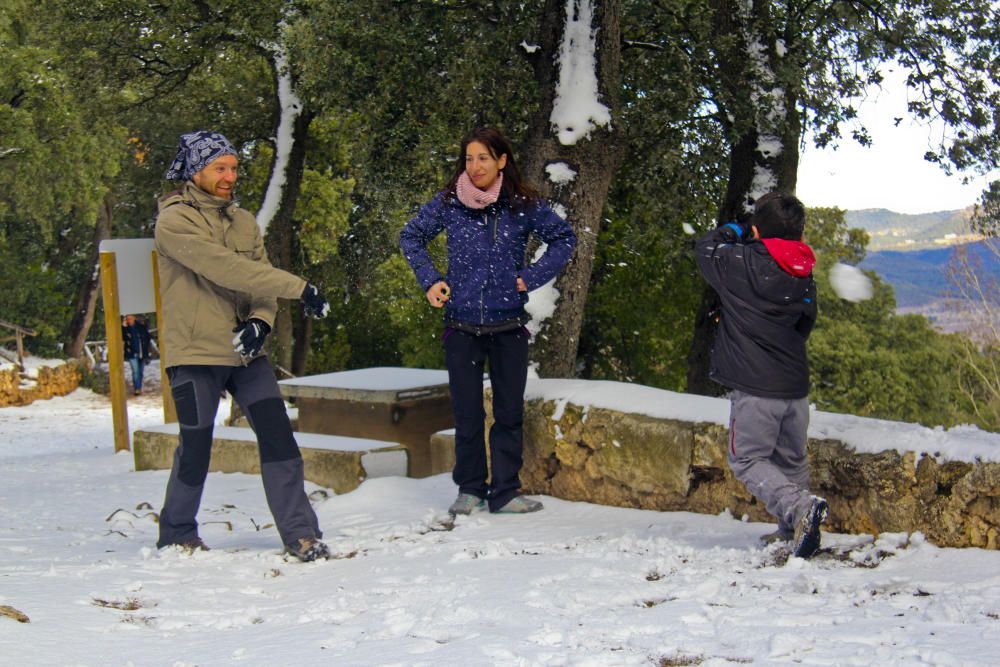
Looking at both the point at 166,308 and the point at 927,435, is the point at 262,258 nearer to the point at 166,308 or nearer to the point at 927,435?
the point at 166,308

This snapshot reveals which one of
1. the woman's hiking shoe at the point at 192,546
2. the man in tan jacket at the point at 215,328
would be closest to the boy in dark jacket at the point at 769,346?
the man in tan jacket at the point at 215,328

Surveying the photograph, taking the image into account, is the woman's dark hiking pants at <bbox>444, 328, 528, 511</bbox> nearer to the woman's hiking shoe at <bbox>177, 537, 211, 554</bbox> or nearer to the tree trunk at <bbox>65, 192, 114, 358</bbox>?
the woman's hiking shoe at <bbox>177, 537, 211, 554</bbox>

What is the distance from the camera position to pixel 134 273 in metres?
9.45

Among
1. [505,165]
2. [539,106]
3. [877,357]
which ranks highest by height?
[539,106]

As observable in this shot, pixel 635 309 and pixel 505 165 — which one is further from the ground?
pixel 505 165

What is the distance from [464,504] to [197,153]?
2146 mm

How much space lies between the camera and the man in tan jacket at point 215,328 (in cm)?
461

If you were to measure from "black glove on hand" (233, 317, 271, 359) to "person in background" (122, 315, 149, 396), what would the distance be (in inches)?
766

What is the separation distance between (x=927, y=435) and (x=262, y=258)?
2985mm

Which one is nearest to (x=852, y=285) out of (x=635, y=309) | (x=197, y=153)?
(x=197, y=153)

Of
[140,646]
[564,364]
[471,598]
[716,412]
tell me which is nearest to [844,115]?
[564,364]

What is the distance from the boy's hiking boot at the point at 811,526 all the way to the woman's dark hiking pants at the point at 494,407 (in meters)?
1.69

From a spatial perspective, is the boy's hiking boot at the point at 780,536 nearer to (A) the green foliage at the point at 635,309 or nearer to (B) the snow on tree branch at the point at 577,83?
(B) the snow on tree branch at the point at 577,83

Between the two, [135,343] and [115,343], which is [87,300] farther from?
[115,343]
